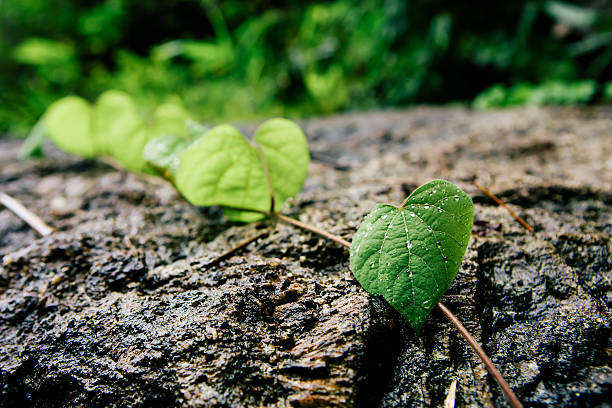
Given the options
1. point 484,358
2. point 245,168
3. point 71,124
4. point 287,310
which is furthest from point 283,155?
point 71,124

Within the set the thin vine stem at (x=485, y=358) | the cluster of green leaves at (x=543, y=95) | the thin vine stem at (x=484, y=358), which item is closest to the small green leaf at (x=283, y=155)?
the thin vine stem at (x=484, y=358)

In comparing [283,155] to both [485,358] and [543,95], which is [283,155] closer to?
[485,358]

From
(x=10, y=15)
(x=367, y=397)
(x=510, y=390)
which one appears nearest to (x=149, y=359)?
(x=367, y=397)

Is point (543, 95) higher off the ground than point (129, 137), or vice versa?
point (129, 137)

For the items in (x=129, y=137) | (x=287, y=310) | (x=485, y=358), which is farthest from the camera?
(x=129, y=137)

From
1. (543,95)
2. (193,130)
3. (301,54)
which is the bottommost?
(543,95)

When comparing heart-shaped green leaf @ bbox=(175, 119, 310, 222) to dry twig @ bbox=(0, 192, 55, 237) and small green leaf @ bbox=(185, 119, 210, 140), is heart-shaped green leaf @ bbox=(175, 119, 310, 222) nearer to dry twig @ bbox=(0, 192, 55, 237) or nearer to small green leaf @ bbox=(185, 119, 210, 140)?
small green leaf @ bbox=(185, 119, 210, 140)

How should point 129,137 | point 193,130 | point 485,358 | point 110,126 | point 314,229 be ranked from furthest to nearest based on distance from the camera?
point 110,126 → point 129,137 → point 193,130 → point 314,229 → point 485,358

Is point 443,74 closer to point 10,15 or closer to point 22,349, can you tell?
point 22,349
